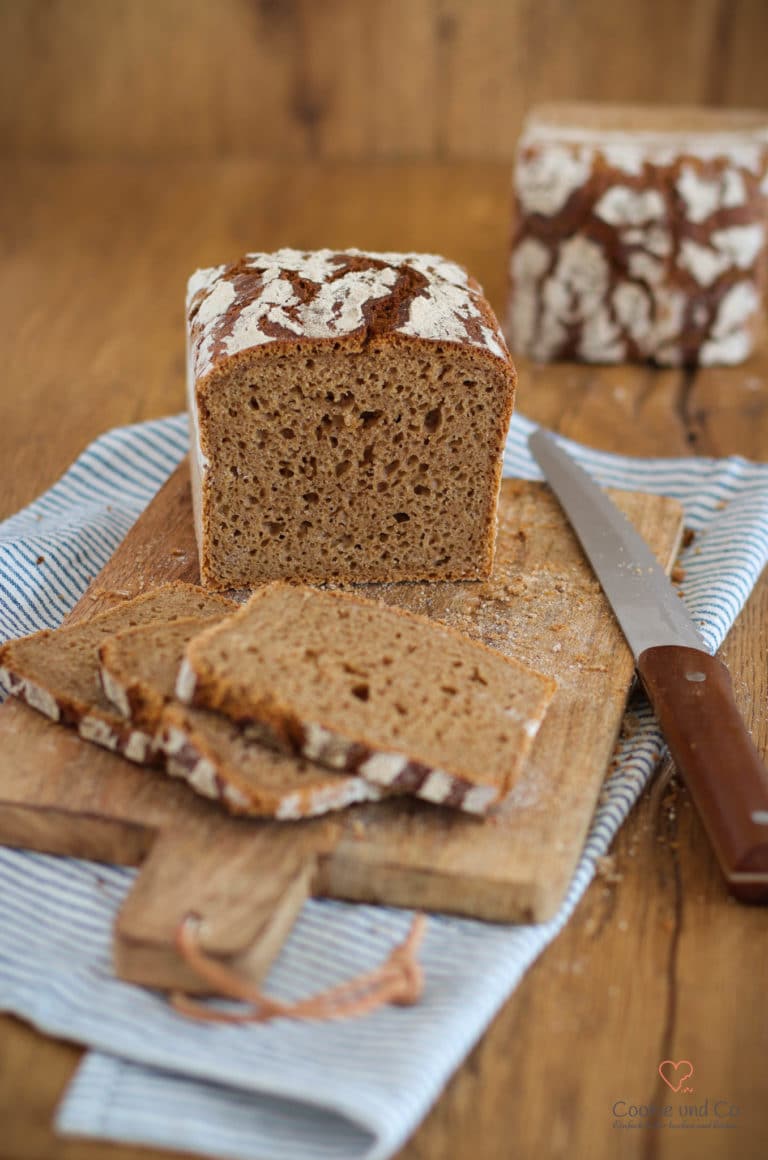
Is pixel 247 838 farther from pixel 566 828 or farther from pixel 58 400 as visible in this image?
pixel 58 400

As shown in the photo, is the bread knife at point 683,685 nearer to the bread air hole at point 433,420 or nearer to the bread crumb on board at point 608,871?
the bread crumb on board at point 608,871

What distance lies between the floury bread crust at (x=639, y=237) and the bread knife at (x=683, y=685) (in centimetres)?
106

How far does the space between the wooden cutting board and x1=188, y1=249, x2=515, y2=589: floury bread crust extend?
49 cm

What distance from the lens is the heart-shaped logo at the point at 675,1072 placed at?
179cm

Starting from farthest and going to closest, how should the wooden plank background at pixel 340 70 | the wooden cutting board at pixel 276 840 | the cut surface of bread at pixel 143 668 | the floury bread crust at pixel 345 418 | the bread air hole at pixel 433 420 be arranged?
1. the wooden plank background at pixel 340 70
2. the bread air hole at pixel 433 420
3. the floury bread crust at pixel 345 418
4. the cut surface of bread at pixel 143 668
5. the wooden cutting board at pixel 276 840

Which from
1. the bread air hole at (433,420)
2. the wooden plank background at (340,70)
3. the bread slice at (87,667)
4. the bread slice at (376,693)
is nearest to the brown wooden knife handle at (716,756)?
the bread slice at (376,693)

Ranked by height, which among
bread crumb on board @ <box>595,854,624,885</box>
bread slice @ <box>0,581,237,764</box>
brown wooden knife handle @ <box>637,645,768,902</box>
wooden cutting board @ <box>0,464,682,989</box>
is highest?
bread slice @ <box>0,581,237,764</box>

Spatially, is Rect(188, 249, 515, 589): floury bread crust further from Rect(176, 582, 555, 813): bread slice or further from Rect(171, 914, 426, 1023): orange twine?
Rect(171, 914, 426, 1023): orange twine

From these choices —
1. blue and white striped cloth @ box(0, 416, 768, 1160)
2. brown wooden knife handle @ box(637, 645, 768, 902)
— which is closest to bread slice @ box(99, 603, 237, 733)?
blue and white striped cloth @ box(0, 416, 768, 1160)

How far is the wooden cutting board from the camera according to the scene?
190 cm

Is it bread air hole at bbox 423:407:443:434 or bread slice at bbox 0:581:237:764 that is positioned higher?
bread air hole at bbox 423:407:443:434

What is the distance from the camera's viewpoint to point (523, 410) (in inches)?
155

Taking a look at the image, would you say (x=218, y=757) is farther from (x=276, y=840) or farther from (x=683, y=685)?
(x=683, y=685)

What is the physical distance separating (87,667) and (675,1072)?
122cm
